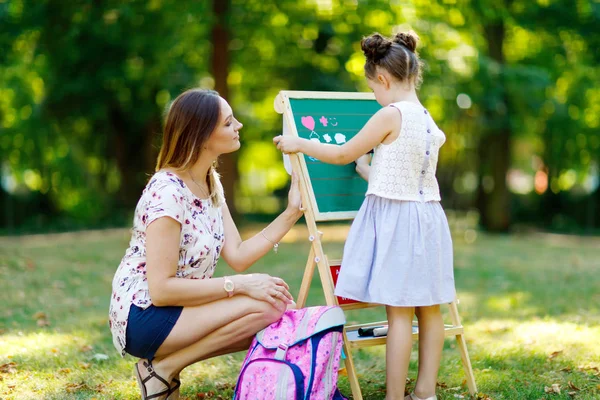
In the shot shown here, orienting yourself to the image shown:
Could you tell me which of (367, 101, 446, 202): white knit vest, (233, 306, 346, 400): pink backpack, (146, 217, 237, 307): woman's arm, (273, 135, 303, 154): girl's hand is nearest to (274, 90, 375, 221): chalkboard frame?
(273, 135, 303, 154): girl's hand

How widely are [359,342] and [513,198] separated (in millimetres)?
17544

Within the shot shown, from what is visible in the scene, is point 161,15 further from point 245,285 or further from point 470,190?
point 470,190

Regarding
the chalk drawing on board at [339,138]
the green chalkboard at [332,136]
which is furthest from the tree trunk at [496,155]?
the chalk drawing on board at [339,138]

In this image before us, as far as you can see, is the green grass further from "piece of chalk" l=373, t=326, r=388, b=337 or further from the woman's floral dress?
the woman's floral dress

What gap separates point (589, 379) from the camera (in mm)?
4055

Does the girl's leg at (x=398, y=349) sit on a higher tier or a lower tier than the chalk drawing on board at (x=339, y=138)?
lower

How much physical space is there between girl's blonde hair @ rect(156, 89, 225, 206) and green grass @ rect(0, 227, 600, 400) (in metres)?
1.37

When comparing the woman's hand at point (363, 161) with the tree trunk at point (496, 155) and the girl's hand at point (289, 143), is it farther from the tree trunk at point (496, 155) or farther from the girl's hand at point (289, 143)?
the tree trunk at point (496, 155)

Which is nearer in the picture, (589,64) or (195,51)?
(195,51)

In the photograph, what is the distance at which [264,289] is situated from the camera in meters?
3.36

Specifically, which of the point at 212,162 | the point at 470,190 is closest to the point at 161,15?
the point at 212,162

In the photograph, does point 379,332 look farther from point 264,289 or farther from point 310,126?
point 310,126

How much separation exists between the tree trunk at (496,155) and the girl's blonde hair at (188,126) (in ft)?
35.5

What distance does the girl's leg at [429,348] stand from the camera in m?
3.51
